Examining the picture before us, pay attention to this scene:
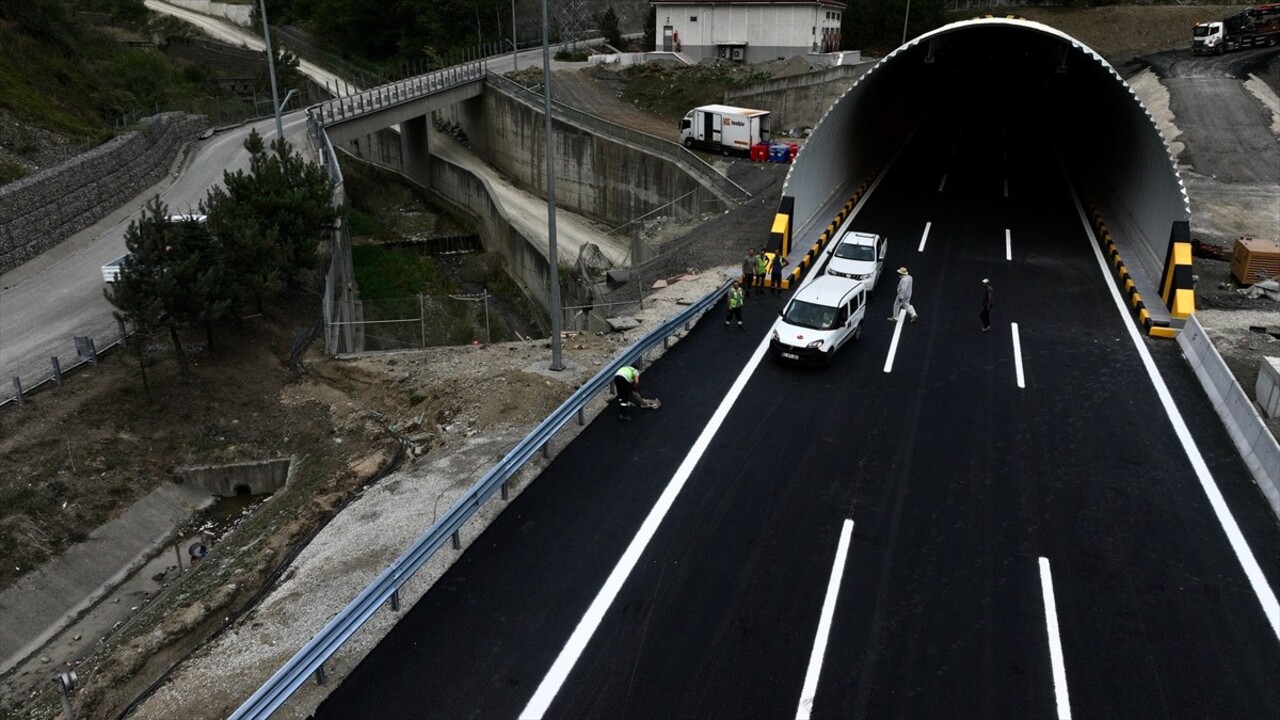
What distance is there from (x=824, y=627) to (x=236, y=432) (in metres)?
15.6

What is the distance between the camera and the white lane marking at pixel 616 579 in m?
9.34

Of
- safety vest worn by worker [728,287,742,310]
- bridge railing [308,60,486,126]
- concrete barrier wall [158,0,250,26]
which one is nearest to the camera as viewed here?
safety vest worn by worker [728,287,742,310]

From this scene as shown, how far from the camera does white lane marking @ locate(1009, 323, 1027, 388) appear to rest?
17764 millimetres

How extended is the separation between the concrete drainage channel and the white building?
2161 inches

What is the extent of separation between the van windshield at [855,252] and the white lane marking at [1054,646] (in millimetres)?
12738

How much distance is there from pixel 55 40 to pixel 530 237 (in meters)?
28.9

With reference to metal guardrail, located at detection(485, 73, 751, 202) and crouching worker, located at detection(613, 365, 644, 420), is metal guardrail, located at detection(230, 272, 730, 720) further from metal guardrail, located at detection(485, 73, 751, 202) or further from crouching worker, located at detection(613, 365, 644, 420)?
metal guardrail, located at detection(485, 73, 751, 202)

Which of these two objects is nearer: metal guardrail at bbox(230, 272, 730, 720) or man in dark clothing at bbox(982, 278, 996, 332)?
metal guardrail at bbox(230, 272, 730, 720)

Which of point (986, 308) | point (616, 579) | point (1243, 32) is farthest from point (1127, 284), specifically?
point (1243, 32)

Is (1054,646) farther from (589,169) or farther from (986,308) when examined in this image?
(589,169)

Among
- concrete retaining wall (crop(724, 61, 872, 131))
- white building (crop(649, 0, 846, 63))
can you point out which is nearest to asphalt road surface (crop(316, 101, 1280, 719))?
concrete retaining wall (crop(724, 61, 872, 131))

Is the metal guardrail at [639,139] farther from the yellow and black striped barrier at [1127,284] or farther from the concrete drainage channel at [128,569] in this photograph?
the concrete drainage channel at [128,569]

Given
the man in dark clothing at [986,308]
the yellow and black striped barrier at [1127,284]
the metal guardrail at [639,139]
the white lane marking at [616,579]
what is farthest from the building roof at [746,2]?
the white lane marking at [616,579]

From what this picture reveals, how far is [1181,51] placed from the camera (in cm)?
6356
